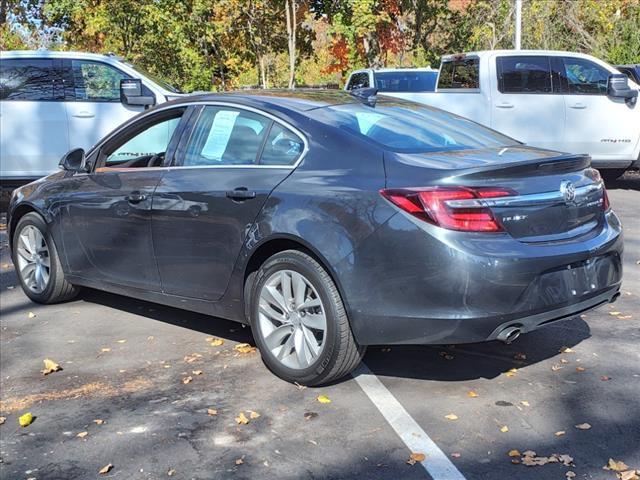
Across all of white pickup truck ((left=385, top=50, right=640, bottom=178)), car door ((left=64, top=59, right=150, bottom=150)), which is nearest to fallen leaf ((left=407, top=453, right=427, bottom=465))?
car door ((left=64, top=59, right=150, bottom=150))

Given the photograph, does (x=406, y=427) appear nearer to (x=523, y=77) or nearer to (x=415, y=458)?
(x=415, y=458)

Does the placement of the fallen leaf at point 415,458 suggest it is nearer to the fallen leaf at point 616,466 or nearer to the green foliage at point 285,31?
the fallen leaf at point 616,466

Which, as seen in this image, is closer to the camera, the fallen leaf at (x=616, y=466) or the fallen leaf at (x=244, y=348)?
the fallen leaf at (x=616, y=466)

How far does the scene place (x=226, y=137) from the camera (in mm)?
4973

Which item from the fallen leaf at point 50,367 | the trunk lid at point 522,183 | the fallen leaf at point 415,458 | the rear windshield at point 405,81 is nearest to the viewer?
the fallen leaf at point 415,458

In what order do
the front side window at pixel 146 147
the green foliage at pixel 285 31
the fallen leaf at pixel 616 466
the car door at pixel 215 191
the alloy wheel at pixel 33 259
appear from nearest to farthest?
the fallen leaf at pixel 616 466 < the car door at pixel 215 191 < the front side window at pixel 146 147 < the alloy wheel at pixel 33 259 < the green foliage at pixel 285 31

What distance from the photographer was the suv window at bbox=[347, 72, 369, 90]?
52.9 feet

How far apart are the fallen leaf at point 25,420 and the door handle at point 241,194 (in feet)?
5.23

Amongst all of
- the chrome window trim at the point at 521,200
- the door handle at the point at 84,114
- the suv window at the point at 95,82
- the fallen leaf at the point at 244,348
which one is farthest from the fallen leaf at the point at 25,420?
the suv window at the point at 95,82

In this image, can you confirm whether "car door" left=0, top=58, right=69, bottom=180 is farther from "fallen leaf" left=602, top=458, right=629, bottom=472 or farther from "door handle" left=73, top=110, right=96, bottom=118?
"fallen leaf" left=602, top=458, right=629, bottom=472

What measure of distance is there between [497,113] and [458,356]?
→ 7272 millimetres

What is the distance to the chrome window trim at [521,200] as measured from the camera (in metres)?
3.89

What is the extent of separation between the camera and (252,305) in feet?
15.3

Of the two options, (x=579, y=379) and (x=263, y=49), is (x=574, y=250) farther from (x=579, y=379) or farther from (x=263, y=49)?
→ (x=263, y=49)
